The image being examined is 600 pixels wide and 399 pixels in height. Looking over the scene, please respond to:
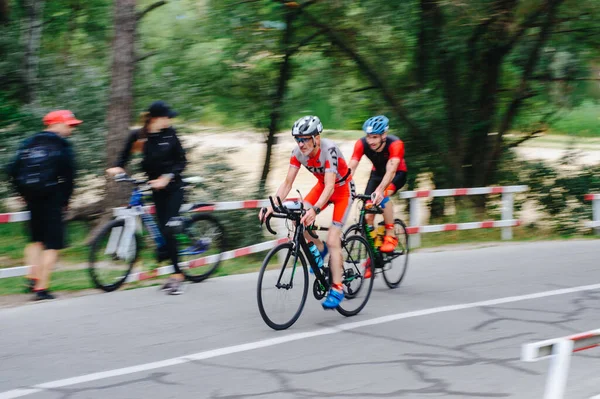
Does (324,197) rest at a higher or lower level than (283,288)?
higher

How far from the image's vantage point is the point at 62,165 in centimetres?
875

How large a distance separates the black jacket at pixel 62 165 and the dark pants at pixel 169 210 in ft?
3.08

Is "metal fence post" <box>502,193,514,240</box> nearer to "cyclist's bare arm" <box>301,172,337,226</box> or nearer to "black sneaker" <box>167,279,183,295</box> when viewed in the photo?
"black sneaker" <box>167,279,183,295</box>

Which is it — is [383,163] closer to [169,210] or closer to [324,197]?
[324,197]

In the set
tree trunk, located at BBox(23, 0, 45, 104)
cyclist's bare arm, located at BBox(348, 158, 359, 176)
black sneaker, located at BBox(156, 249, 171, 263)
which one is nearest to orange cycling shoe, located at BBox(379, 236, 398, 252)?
cyclist's bare arm, located at BBox(348, 158, 359, 176)

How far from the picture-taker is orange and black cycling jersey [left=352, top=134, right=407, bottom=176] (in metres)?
9.58

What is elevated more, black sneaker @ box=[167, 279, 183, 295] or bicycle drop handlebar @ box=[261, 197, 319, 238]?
bicycle drop handlebar @ box=[261, 197, 319, 238]

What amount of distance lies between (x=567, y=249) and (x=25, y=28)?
10953 millimetres

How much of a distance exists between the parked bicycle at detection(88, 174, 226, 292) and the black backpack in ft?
2.28

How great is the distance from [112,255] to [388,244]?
3050mm

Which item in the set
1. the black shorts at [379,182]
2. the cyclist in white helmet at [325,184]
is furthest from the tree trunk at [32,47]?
the cyclist in white helmet at [325,184]

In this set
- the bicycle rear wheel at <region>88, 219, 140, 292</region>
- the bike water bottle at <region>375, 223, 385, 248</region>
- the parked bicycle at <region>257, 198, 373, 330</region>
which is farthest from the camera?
the bike water bottle at <region>375, 223, 385, 248</region>

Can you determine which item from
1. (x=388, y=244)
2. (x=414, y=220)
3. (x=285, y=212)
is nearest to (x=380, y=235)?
(x=388, y=244)

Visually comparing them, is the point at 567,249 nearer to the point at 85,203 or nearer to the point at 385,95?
the point at 385,95
